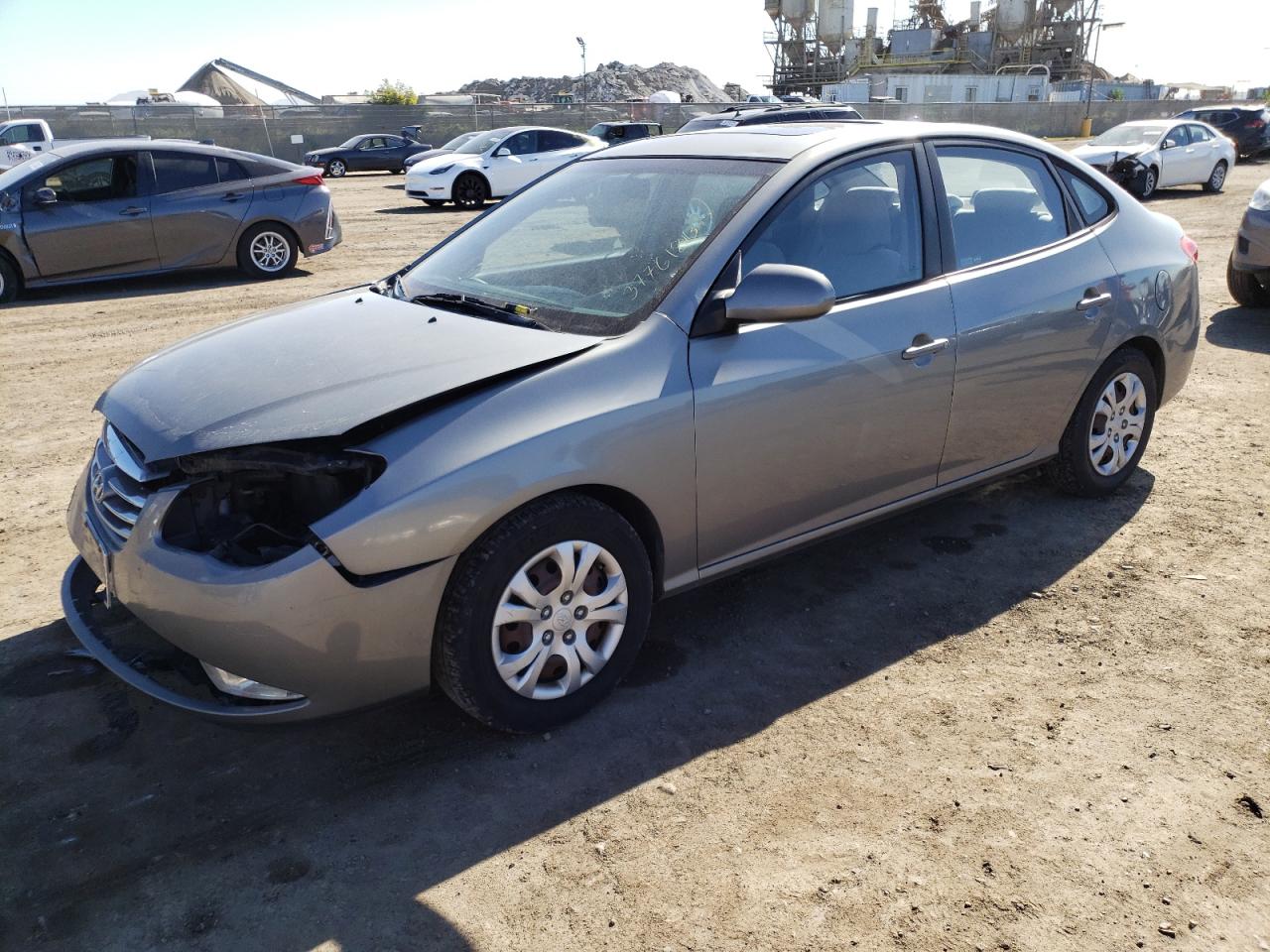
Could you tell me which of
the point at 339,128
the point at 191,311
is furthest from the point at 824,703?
the point at 339,128

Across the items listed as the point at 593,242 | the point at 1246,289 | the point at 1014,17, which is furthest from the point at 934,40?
the point at 593,242

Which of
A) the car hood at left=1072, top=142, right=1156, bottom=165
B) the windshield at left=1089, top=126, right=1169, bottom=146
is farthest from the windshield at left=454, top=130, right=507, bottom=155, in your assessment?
the windshield at left=1089, top=126, right=1169, bottom=146

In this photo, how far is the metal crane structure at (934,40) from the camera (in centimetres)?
7625

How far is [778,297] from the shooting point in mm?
3135

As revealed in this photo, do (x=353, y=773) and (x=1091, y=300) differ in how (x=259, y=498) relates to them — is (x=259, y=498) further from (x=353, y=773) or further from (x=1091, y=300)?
(x=1091, y=300)

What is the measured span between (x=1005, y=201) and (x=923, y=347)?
1059mm

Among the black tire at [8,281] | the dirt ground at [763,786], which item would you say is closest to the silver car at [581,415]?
the dirt ground at [763,786]

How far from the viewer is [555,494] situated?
9.66 feet

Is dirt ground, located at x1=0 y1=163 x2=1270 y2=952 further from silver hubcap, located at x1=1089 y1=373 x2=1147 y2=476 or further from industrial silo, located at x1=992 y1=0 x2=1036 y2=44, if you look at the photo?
industrial silo, located at x1=992 y1=0 x2=1036 y2=44

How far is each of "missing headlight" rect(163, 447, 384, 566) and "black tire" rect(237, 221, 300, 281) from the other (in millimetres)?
9129

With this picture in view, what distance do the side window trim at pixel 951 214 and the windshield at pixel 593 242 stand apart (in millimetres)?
818

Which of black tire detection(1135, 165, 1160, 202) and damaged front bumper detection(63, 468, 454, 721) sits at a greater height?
damaged front bumper detection(63, 468, 454, 721)

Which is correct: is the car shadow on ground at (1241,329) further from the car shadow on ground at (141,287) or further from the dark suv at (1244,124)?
the dark suv at (1244,124)

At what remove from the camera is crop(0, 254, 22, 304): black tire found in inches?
392
